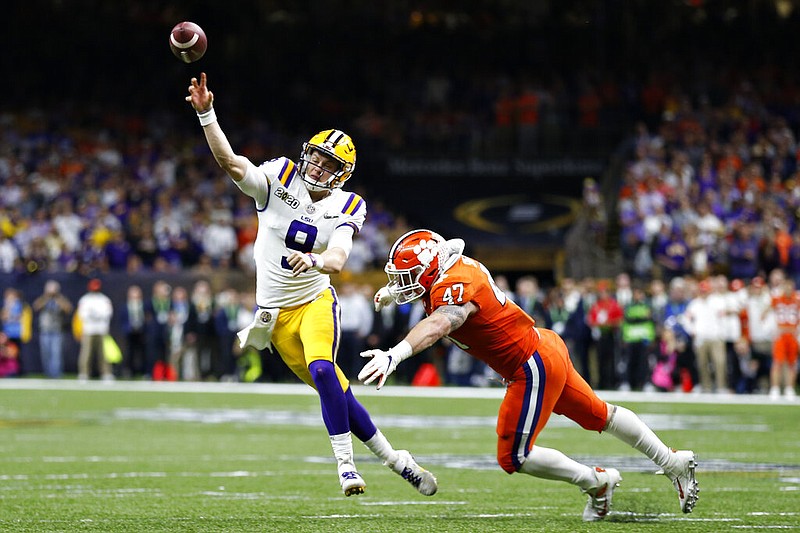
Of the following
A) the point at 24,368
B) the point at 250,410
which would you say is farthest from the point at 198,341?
the point at 250,410

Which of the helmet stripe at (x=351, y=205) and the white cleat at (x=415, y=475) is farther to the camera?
the helmet stripe at (x=351, y=205)

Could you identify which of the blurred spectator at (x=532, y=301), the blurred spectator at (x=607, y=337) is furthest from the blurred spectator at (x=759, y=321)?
the blurred spectator at (x=532, y=301)

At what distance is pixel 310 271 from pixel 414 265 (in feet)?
4.04

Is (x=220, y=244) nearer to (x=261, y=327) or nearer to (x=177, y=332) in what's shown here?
(x=177, y=332)

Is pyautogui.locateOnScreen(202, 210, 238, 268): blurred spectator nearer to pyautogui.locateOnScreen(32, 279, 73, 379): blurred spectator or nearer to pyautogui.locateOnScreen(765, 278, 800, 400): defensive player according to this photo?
pyautogui.locateOnScreen(32, 279, 73, 379): blurred spectator

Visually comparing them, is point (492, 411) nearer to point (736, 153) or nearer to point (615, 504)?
point (615, 504)

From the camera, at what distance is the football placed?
6.82m

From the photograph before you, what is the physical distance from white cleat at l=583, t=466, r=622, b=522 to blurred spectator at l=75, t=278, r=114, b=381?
1502 centimetres

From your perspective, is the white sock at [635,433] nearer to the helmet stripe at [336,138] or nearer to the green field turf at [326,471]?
the green field turf at [326,471]

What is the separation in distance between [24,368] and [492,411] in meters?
10.1

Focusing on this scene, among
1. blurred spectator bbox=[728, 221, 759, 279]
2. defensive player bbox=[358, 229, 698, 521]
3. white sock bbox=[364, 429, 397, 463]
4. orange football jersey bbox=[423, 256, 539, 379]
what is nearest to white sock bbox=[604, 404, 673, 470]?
defensive player bbox=[358, 229, 698, 521]

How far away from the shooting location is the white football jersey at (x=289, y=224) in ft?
24.0

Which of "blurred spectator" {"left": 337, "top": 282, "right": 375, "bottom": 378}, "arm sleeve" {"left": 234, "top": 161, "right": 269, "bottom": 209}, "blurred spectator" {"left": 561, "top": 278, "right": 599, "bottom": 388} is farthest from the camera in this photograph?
"blurred spectator" {"left": 337, "top": 282, "right": 375, "bottom": 378}

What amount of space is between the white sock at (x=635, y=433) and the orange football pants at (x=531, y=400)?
14 centimetres
